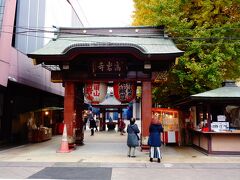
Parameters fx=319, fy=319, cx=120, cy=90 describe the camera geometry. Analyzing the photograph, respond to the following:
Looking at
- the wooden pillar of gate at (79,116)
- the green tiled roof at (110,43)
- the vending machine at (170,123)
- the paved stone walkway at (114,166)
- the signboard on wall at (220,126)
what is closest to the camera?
the paved stone walkway at (114,166)

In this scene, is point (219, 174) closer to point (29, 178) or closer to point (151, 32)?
point (29, 178)

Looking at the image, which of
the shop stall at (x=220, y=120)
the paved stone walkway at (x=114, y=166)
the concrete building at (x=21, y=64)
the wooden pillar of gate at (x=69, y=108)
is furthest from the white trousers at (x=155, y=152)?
the concrete building at (x=21, y=64)

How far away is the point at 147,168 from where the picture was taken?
41.1 ft

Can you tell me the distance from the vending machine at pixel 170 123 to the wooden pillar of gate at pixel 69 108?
6.03 metres

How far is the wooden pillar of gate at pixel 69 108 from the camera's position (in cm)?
1817

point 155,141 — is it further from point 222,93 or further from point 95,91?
point 95,91

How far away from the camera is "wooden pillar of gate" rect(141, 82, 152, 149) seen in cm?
1758

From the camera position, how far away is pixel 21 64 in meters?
20.7

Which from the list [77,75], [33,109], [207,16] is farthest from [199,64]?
[33,109]

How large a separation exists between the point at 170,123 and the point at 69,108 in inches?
276

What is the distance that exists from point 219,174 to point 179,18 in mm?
12416

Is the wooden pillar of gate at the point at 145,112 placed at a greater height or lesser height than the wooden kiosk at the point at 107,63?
lesser

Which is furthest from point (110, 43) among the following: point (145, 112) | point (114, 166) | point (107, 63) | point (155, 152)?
point (114, 166)

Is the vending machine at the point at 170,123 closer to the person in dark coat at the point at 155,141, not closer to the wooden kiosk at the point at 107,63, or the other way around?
the wooden kiosk at the point at 107,63
